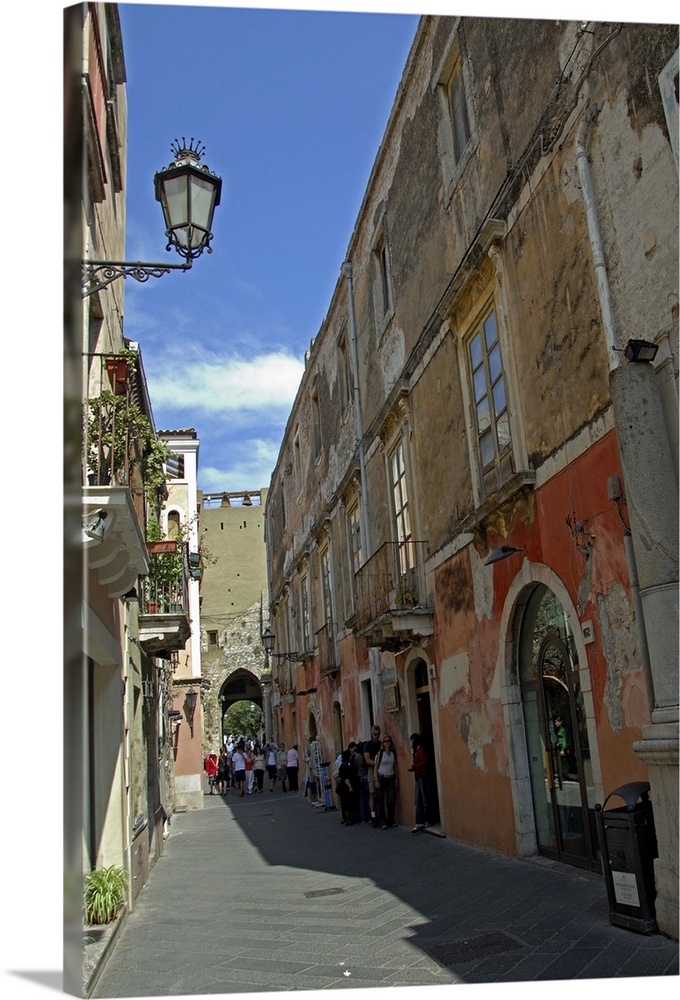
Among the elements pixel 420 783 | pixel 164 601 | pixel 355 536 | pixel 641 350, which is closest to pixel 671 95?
pixel 641 350

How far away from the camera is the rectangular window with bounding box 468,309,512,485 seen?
8.90 metres

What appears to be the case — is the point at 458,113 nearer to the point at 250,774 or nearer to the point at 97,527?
the point at 97,527

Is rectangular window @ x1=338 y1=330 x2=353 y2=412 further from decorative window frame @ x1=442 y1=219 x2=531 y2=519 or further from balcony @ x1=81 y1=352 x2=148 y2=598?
balcony @ x1=81 y1=352 x2=148 y2=598

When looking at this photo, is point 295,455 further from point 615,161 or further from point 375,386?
point 615,161

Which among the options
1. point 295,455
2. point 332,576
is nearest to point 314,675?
point 332,576

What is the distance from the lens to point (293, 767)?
964 inches

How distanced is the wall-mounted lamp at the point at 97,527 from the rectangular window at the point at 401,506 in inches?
264

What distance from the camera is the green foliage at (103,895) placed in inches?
262

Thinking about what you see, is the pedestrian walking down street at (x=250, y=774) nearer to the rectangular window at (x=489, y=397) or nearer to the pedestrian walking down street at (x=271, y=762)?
the pedestrian walking down street at (x=271, y=762)

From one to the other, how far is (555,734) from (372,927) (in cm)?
252

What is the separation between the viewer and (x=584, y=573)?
275 inches

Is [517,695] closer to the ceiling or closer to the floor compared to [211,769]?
closer to the ceiling

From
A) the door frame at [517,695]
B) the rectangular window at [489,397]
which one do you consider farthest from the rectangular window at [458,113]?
the door frame at [517,695]

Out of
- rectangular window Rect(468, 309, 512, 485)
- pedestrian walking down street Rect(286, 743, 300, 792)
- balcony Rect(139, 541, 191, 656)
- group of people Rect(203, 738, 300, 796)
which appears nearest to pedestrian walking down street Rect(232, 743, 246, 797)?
group of people Rect(203, 738, 300, 796)
